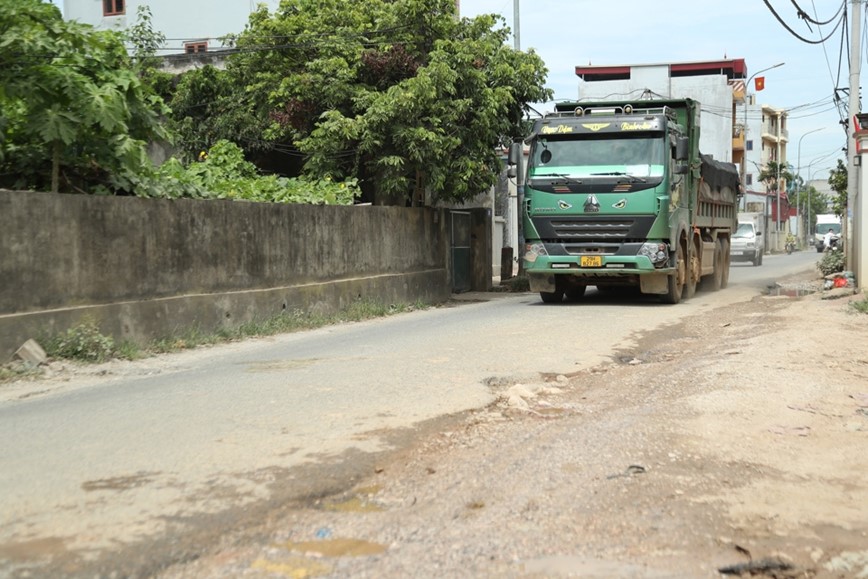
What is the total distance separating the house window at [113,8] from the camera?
151 feet

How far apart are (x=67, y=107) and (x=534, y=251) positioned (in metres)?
8.30

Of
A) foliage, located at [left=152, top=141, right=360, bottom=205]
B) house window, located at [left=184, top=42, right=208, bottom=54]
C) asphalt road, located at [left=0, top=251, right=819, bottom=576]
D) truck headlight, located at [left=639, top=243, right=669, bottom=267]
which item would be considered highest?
house window, located at [left=184, top=42, right=208, bottom=54]

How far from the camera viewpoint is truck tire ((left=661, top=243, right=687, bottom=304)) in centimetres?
1675

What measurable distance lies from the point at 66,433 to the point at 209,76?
20.0 m

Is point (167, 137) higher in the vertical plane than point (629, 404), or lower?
higher

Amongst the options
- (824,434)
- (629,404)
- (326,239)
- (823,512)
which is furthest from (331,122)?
(823,512)

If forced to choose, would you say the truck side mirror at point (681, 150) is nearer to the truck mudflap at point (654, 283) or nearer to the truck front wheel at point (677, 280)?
the truck front wheel at point (677, 280)

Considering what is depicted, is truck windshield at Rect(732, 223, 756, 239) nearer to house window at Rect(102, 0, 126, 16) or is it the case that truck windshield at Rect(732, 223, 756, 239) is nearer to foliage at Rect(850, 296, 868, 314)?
foliage at Rect(850, 296, 868, 314)

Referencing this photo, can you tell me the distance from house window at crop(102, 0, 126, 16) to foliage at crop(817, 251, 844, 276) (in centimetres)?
3465

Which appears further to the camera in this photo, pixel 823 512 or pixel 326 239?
pixel 326 239

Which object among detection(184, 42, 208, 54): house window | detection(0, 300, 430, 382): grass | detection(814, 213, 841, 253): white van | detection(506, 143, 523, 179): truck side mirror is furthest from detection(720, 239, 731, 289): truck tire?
detection(814, 213, 841, 253): white van

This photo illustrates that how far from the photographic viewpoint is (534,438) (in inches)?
239

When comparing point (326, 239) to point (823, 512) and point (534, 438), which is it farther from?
point (823, 512)

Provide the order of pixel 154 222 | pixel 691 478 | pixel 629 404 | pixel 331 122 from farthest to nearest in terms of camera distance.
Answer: pixel 331 122 → pixel 154 222 → pixel 629 404 → pixel 691 478
